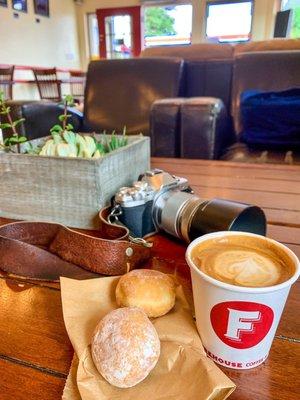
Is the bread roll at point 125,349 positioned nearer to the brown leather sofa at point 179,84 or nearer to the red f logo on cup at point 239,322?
the red f logo on cup at point 239,322

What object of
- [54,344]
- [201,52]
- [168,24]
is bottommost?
[54,344]

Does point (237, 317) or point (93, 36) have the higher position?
point (93, 36)

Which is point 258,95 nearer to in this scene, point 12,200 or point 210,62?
point 210,62

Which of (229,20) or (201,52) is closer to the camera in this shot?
(201,52)

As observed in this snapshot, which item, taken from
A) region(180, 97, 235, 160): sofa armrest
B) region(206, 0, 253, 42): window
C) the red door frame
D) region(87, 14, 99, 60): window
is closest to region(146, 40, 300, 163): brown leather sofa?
region(180, 97, 235, 160): sofa armrest

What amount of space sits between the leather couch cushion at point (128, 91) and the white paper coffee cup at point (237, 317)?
5.15 feet

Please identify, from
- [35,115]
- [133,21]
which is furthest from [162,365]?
[133,21]

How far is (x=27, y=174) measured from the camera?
55cm

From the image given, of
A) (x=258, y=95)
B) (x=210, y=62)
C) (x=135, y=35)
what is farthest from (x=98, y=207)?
(x=135, y=35)

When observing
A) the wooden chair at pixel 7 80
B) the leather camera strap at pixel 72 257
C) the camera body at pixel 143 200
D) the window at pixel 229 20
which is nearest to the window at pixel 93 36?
the window at pixel 229 20

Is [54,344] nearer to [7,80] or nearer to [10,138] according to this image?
[10,138]

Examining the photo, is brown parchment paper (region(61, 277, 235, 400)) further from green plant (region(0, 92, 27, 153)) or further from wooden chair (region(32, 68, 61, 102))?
wooden chair (region(32, 68, 61, 102))

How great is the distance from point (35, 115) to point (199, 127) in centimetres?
79

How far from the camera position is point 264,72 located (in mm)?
1619
